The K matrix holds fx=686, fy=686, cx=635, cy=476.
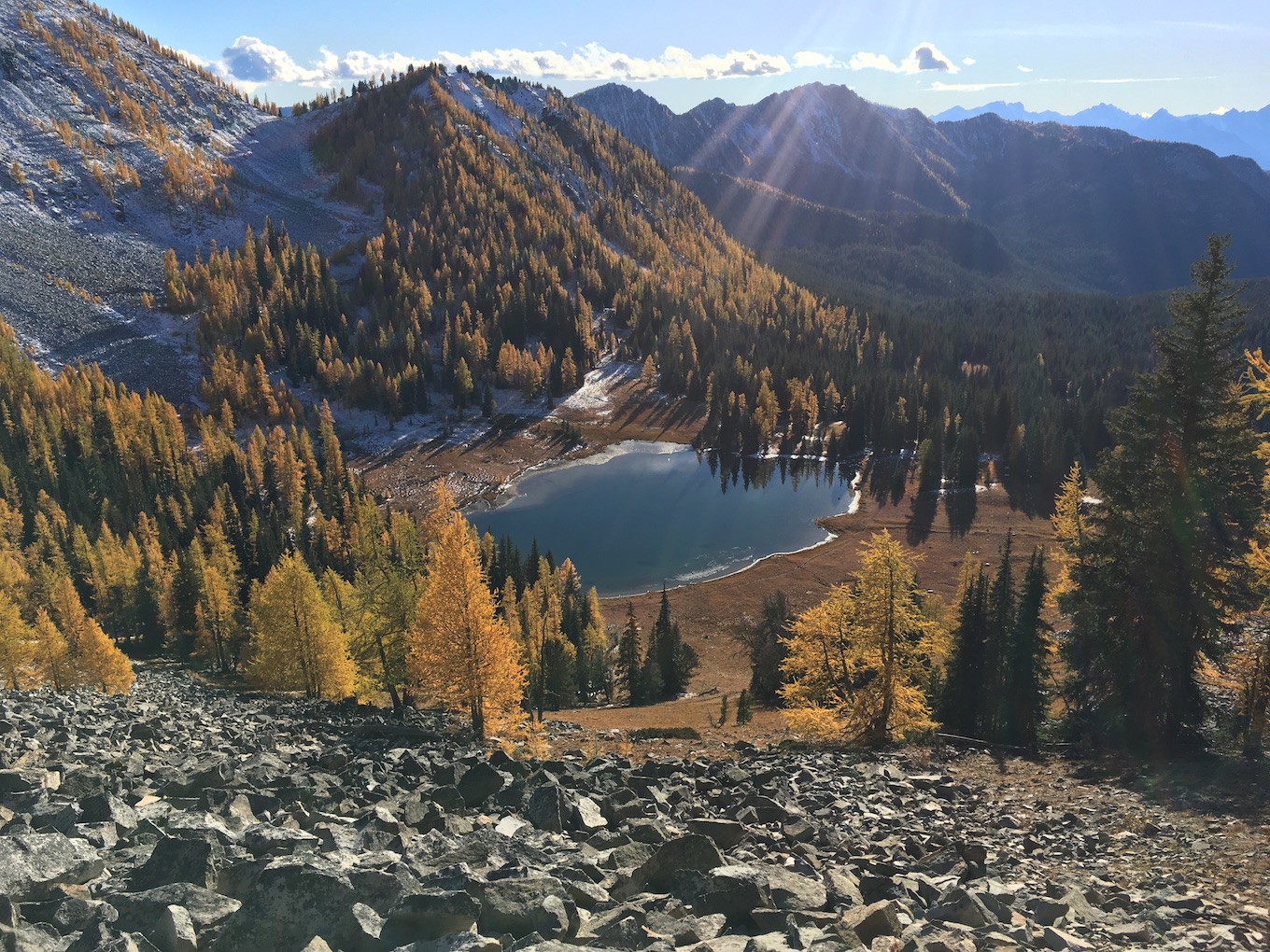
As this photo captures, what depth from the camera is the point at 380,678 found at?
154 ft

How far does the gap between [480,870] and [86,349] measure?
685 ft

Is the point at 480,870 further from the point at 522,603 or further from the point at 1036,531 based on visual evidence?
the point at 1036,531

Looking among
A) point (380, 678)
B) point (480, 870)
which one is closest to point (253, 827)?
point (480, 870)

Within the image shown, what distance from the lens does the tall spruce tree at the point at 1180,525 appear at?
2742cm

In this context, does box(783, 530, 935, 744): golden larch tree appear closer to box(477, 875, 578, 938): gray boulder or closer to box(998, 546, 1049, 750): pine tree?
box(998, 546, 1049, 750): pine tree

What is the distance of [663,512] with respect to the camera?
5049 inches

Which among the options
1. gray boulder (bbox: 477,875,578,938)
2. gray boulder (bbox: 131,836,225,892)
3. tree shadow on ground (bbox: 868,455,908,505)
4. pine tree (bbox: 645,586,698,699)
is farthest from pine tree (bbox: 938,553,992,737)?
tree shadow on ground (bbox: 868,455,908,505)

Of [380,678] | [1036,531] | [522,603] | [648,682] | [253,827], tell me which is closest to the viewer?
[253,827]

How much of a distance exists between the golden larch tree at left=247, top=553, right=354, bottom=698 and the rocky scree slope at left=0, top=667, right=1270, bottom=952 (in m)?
19.4

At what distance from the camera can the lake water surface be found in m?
109

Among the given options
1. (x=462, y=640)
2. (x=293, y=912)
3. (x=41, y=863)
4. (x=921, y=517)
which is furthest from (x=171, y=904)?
(x=921, y=517)

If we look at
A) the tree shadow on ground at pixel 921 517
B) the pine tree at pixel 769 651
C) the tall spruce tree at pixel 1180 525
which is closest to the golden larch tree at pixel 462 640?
the pine tree at pixel 769 651

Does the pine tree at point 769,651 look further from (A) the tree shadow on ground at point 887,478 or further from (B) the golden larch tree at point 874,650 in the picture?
(A) the tree shadow on ground at point 887,478

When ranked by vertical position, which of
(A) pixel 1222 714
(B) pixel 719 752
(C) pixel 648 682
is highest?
(A) pixel 1222 714
